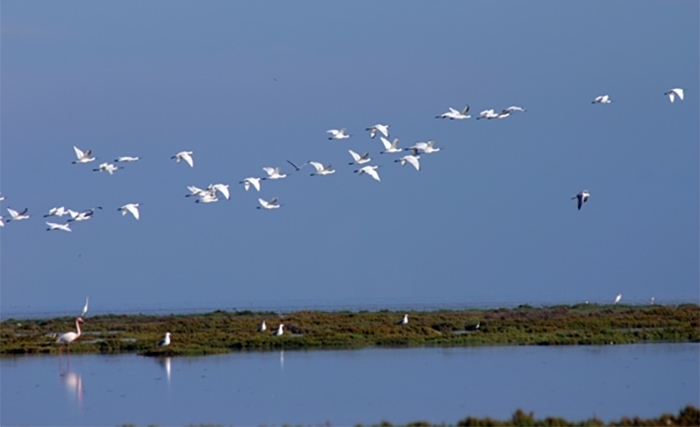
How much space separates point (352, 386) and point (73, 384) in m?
6.04

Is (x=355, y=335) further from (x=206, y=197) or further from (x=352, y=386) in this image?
(x=352, y=386)

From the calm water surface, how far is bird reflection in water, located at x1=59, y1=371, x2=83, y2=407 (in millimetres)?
30

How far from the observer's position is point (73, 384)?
25453 millimetres

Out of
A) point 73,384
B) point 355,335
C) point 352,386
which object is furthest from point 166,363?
point 352,386

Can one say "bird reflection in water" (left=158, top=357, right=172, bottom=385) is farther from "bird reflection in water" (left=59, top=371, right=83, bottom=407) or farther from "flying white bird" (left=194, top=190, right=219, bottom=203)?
"flying white bird" (left=194, top=190, right=219, bottom=203)

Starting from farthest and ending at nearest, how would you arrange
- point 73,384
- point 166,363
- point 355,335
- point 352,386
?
point 355,335
point 166,363
point 73,384
point 352,386

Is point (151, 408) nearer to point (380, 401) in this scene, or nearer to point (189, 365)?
point (380, 401)

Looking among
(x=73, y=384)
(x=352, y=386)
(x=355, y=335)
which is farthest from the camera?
(x=355, y=335)

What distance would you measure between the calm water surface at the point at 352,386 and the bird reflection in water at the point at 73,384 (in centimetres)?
3

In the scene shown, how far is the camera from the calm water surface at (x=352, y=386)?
20.3 metres

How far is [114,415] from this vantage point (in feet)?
68.5

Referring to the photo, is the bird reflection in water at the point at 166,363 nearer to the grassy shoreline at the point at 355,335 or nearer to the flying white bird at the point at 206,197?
the grassy shoreline at the point at 355,335

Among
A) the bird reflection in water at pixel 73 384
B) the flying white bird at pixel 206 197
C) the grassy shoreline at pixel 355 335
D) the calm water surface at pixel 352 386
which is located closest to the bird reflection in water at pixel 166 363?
the calm water surface at pixel 352 386

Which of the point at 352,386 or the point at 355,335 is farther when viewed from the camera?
the point at 355,335
